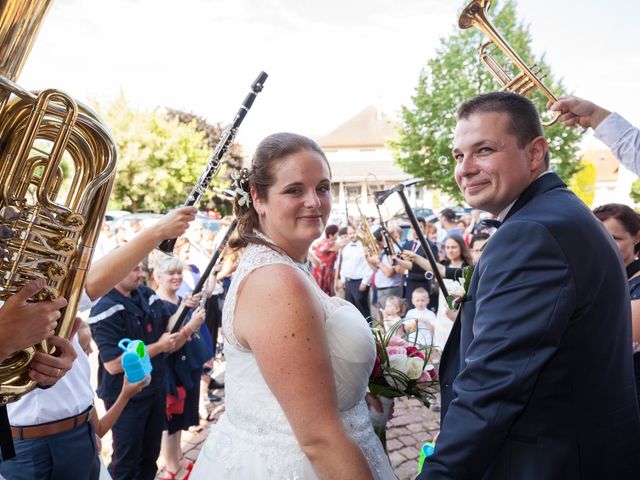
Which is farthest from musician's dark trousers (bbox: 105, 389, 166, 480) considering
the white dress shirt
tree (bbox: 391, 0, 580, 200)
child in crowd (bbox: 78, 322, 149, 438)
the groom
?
tree (bbox: 391, 0, 580, 200)

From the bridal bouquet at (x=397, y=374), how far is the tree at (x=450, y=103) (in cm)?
2308

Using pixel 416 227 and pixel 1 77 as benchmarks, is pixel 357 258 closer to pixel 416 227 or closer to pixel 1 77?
pixel 416 227

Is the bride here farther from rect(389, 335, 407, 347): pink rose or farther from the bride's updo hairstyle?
rect(389, 335, 407, 347): pink rose

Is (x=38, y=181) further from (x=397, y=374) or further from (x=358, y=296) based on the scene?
(x=358, y=296)

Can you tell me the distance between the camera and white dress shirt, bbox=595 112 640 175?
3.19 metres

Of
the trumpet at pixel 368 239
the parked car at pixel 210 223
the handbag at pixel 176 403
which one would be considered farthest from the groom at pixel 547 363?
the parked car at pixel 210 223

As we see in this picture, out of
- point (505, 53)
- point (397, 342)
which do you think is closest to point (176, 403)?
point (397, 342)

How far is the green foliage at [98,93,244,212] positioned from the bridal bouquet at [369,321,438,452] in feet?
94.0

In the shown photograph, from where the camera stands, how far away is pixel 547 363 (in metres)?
1.64

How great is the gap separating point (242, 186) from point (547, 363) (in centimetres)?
166

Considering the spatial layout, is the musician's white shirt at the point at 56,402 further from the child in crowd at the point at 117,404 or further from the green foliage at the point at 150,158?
the green foliage at the point at 150,158

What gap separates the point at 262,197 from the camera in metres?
2.22

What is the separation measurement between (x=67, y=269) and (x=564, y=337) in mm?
2061

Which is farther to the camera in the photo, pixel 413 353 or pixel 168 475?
pixel 168 475
